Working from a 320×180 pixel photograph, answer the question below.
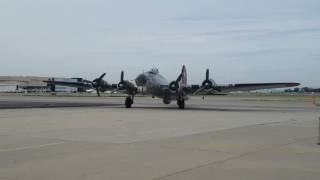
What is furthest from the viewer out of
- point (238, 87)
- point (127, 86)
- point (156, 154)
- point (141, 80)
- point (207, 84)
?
point (238, 87)

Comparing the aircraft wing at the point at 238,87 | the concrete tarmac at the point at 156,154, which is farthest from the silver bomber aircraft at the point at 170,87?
the concrete tarmac at the point at 156,154

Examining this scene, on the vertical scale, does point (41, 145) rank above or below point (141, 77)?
below

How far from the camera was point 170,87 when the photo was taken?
4266 centimetres

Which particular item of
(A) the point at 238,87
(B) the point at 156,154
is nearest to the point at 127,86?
(A) the point at 238,87

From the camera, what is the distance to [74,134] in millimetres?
16922

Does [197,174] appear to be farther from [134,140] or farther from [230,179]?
[134,140]

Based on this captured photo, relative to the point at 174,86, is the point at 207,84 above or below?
above

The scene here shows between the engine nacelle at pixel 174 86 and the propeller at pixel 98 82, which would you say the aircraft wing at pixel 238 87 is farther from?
the propeller at pixel 98 82

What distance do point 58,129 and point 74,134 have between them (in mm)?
Result: 2102

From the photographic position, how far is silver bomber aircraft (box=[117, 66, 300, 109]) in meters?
42.4

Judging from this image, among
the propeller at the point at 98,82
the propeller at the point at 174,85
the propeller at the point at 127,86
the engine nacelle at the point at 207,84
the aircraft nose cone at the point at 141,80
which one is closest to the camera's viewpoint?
the aircraft nose cone at the point at 141,80

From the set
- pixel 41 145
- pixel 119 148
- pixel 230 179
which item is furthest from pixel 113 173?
pixel 41 145

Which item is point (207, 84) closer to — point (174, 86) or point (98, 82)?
point (174, 86)

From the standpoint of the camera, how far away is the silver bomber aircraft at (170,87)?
42.4 metres
